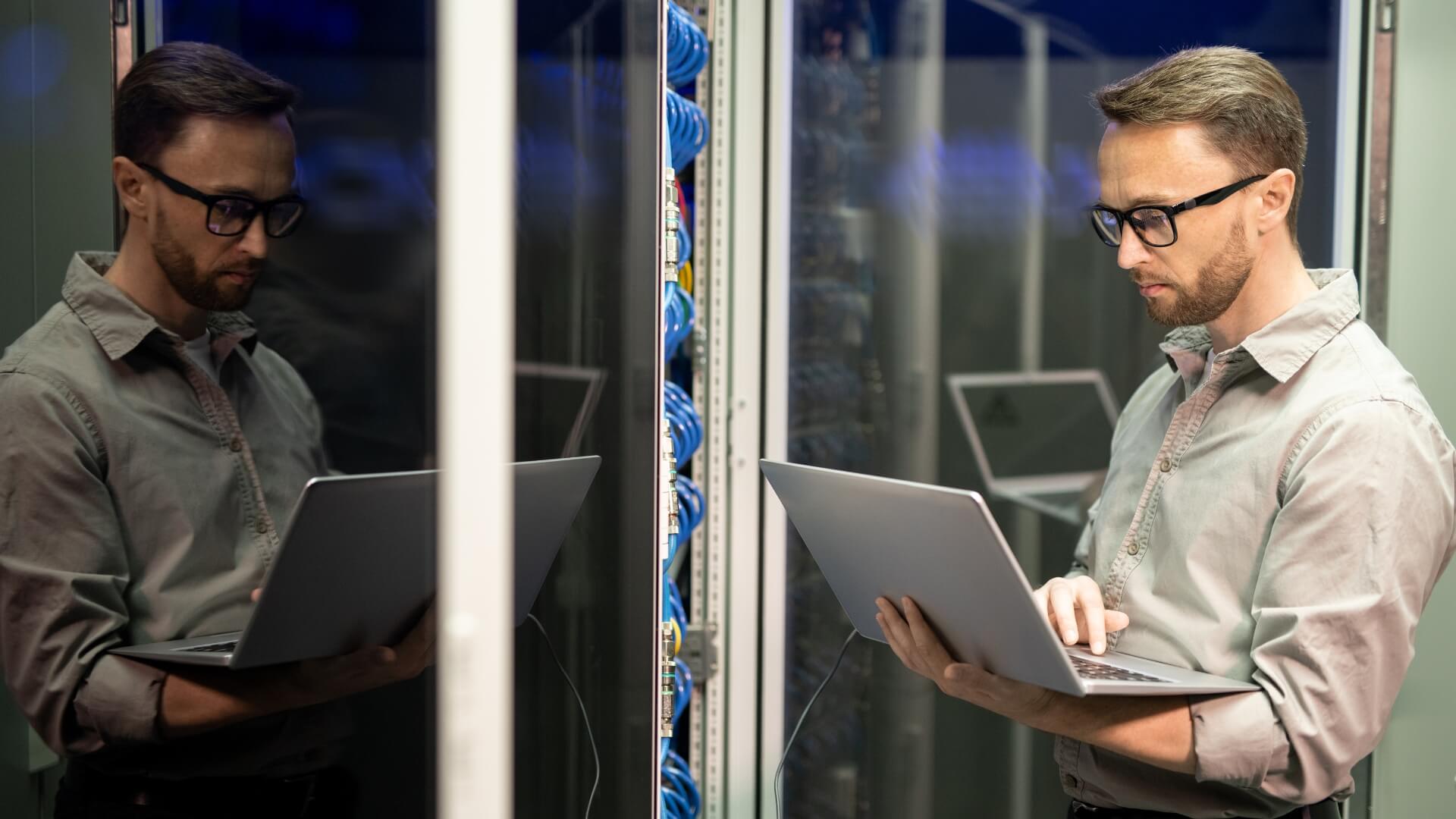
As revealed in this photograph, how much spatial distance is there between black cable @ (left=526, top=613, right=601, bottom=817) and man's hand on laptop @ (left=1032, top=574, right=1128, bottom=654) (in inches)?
26.3

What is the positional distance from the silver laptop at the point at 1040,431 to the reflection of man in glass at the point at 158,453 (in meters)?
1.99

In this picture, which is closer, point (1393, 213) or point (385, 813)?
point (385, 813)

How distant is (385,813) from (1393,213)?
2235 millimetres

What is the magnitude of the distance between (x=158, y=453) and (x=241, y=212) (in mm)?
162

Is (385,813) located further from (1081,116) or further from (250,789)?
(1081,116)

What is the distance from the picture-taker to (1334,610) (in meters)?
1.32

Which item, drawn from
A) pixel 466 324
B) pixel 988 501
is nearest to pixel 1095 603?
pixel 988 501

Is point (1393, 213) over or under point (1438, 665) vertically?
over

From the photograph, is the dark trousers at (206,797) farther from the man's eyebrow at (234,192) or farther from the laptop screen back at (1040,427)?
the laptop screen back at (1040,427)

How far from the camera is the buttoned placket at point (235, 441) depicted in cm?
72

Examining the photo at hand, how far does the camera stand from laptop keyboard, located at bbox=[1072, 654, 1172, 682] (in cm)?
134

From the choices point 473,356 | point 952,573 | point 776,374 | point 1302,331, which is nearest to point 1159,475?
point 1302,331

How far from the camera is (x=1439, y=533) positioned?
1.41 m

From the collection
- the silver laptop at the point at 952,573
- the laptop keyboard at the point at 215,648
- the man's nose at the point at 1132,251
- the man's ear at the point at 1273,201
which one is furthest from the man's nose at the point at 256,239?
the man's ear at the point at 1273,201
